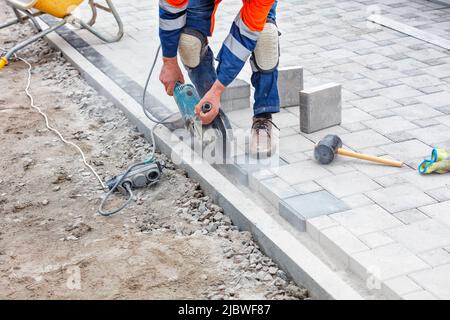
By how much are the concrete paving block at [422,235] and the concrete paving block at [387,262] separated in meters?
0.07

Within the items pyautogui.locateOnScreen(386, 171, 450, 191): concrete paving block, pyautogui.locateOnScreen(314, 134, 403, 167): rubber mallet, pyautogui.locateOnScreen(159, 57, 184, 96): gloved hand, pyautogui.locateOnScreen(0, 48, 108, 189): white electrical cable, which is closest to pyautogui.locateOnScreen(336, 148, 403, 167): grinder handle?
pyautogui.locateOnScreen(314, 134, 403, 167): rubber mallet

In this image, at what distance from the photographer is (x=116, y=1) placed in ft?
32.4

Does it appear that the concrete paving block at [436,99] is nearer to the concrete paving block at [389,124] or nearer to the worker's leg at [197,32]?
the concrete paving block at [389,124]

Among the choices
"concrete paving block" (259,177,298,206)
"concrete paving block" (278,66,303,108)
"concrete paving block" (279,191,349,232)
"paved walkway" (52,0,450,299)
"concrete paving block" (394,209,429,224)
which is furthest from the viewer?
"concrete paving block" (278,66,303,108)

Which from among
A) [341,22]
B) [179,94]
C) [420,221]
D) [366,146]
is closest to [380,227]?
[420,221]

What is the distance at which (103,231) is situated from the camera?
4.98m

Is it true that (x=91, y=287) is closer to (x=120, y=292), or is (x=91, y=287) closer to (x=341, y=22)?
(x=120, y=292)

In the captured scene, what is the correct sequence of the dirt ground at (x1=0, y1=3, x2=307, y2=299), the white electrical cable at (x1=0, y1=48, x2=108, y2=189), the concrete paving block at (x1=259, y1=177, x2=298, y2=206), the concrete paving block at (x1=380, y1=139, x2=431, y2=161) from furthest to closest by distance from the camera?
the white electrical cable at (x1=0, y1=48, x2=108, y2=189) → the concrete paving block at (x1=380, y1=139, x2=431, y2=161) → the concrete paving block at (x1=259, y1=177, x2=298, y2=206) → the dirt ground at (x1=0, y1=3, x2=307, y2=299)

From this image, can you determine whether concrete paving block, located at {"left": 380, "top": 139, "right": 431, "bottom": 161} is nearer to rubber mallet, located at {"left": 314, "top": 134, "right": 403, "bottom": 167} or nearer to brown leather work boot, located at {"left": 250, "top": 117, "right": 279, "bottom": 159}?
rubber mallet, located at {"left": 314, "top": 134, "right": 403, "bottom": 167}

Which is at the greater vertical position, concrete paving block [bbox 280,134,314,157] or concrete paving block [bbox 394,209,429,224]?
concrete paving block [bbox 394,209,429,224]

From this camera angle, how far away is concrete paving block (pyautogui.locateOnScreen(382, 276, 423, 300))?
385cm

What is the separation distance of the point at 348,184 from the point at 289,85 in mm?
1431

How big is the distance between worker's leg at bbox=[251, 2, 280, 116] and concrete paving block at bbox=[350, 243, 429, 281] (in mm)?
1647

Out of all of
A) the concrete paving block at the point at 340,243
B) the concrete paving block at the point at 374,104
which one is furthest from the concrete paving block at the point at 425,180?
the concrete paving block at the point at 374,104
